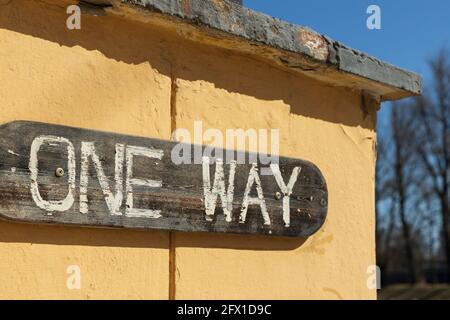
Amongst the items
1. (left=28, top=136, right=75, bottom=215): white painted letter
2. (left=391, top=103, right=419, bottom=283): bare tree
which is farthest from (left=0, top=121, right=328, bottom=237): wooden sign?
(left=391, top=103, right=419, bottom=283): bare tree

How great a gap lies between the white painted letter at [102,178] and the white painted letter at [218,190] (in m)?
0.44

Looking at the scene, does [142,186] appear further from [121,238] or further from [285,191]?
[285,191]

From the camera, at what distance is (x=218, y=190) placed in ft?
10.5

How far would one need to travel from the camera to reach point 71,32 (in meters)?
2.86

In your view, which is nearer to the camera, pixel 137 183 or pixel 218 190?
pixel 137 183

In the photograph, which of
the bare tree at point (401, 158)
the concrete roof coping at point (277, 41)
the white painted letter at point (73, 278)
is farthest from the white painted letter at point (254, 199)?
the bare tree at point (401, 158)

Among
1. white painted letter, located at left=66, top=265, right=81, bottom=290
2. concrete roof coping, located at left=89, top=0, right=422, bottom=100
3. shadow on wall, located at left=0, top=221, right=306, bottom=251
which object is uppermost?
concrete roof coping, located at left=89, top=0, right=422, bottom=100

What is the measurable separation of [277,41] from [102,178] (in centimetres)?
119

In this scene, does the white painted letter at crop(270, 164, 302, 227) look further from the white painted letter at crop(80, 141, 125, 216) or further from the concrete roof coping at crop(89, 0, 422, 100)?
the white painted letter at crop(80, 141, 125, 216)

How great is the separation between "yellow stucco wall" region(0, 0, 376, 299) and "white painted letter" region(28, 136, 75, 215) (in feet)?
0.34

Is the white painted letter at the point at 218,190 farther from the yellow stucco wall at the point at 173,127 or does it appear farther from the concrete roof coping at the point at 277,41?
the concrete roof coping at the point at 277,41

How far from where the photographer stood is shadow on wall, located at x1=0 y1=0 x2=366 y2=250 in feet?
8.96

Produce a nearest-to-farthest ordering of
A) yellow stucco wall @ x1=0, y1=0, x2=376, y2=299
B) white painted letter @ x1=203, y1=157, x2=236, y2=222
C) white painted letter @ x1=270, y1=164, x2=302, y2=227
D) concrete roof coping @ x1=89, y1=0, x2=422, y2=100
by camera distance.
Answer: yellow stucco wall @ x1=0, y1=0, x2=376, y2=299, concrete roof coping @ x1=89, y1=0, x2=422, y2=100, white painted letter @ x1=203, y1=157, x2=236, y2=222, white painted letter @ x1=270, y1=164, x2=302, y2=227

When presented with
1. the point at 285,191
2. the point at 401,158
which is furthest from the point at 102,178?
the point at 401,158
